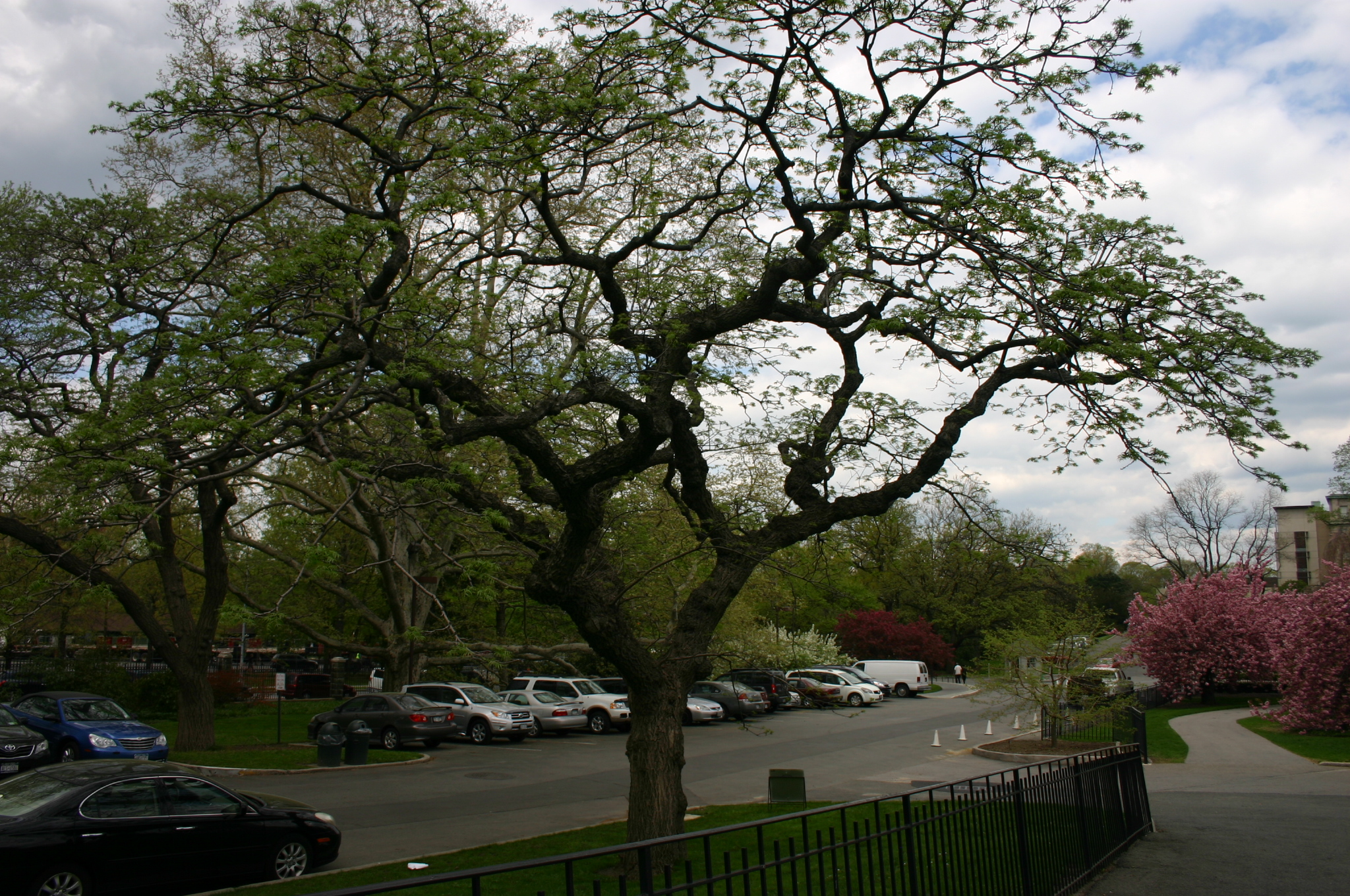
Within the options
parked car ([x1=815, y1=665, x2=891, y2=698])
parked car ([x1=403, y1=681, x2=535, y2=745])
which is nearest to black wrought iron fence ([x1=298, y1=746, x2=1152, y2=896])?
parked car ([x1=403, y1=681, x2=535, y2=745])

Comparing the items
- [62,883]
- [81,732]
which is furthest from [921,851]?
[81,732]

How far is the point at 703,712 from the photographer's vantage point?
30.9 m

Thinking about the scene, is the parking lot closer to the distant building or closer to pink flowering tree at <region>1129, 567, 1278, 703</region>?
pink flowering tree at <region>1129, 567, 1278, 703</region>

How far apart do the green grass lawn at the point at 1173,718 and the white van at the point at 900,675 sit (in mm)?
12546

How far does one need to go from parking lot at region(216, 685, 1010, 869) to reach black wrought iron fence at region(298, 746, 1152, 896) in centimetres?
174

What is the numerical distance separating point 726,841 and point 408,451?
6.24m

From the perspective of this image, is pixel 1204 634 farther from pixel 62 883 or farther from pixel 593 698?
pixel 62 883

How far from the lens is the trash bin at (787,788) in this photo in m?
13.2

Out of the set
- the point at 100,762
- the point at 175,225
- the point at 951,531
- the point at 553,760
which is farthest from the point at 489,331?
the point at 951,531

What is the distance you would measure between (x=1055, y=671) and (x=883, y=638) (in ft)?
103

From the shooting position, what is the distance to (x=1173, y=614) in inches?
→ 1344

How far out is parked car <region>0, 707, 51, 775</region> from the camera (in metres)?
Result: 15.9

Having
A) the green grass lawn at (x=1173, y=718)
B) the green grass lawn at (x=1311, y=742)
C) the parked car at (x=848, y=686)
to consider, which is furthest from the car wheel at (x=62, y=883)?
the parked car at (x=848, y=686)

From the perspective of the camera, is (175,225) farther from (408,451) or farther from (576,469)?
(576,469)
